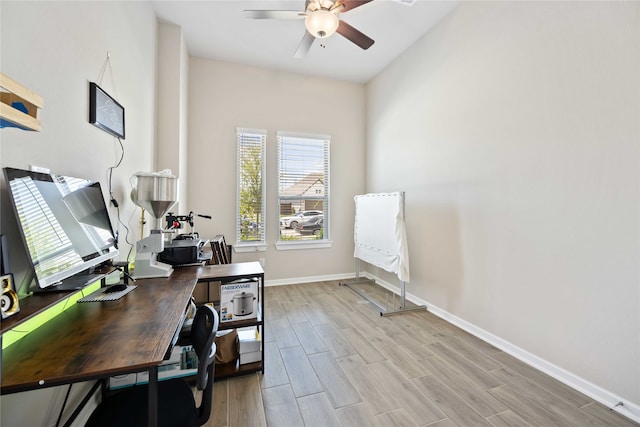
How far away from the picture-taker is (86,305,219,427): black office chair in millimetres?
986

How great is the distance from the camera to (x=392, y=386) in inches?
73.5

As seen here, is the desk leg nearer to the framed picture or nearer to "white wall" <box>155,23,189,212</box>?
the framed picture

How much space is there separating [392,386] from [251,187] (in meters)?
3.08

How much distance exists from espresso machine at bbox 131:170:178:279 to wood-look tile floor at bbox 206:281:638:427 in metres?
0.92

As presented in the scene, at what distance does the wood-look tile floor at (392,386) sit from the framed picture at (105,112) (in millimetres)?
1873

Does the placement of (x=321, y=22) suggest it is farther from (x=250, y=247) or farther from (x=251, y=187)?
(x=250, y=247)

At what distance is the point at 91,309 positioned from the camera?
1195 mm

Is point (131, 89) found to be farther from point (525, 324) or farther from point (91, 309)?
point (525, 324)

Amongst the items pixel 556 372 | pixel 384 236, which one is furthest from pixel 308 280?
pixel 556 372

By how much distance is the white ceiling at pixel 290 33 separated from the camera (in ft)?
9.25

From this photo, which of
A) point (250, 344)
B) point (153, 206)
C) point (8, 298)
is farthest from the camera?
point (250, 344)

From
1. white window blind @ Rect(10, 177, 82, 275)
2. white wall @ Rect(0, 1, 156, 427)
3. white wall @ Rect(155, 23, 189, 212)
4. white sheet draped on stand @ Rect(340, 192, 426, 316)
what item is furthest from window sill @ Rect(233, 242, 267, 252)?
white window blind @ Rect(10, 177, 82, 275)

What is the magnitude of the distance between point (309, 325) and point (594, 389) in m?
2.16

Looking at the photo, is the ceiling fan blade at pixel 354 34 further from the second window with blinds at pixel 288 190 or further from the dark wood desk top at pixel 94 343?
the dark wood desk top at pixel 94 343
